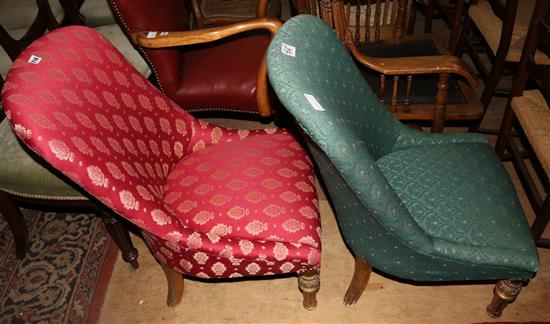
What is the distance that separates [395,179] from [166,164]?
787 millimetres

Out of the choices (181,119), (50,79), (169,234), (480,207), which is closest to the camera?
(50,79)

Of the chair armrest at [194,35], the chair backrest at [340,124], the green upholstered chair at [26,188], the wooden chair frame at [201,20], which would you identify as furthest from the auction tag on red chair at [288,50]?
the wooden chair frame at [201,20]

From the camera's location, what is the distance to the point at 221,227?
1309 mm

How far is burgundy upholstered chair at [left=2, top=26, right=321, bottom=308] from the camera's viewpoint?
1025mm

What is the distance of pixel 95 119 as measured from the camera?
1.13 meters

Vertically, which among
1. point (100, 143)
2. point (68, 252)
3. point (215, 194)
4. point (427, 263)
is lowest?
point (68, 252)

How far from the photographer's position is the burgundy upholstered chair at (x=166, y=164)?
1025 millimetres

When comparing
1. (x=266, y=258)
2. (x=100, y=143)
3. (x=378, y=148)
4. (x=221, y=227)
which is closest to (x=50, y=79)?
(x=100, y=143)

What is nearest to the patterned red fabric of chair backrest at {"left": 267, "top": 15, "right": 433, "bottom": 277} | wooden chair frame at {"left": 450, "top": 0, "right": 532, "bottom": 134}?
chair backrest at {"left": 267, "top": 15, "right": 433, "bottom": 277}

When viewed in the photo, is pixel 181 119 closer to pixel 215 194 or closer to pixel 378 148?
pixel 215 194

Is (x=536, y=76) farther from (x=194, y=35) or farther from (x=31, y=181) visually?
(x=31, y=181)

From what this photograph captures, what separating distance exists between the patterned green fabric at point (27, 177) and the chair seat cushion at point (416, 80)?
1.29m

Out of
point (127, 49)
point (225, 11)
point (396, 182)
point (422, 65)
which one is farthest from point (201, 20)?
point (396, 182)

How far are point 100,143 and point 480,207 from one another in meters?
1.13
